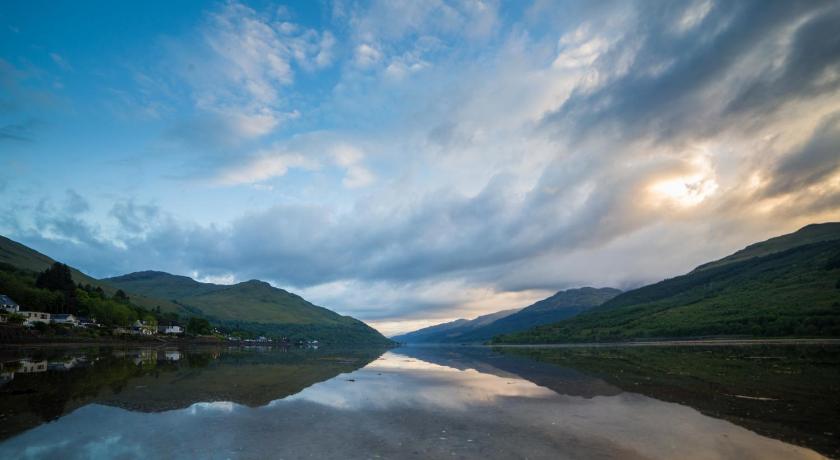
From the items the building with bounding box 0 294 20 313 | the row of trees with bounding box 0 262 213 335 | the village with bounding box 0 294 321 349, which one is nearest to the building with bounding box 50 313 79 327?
the village with bounding box 0 294 321 349

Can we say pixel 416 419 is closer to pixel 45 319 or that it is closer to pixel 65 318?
pixel 45 319

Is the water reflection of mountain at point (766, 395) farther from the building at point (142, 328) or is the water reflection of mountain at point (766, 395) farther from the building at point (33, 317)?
the building at point (142, 328)

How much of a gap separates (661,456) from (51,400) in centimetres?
3342

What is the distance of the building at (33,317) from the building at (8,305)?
2.74 metres

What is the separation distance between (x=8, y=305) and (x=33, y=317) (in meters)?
6.34

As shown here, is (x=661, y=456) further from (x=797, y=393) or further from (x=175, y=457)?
(x=797, y=393)

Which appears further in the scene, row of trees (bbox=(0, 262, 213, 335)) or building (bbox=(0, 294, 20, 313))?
row of trees (bbox=(0, 262, 213, 335))

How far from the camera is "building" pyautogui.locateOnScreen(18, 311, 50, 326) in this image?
102125 millimetres

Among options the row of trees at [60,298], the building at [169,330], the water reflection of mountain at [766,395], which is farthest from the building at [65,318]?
the water reflection of mountain at [766,395]

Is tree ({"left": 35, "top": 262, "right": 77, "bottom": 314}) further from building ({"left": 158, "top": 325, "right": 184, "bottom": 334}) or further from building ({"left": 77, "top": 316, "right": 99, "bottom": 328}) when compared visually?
building ({"left": 158, "top": 325, "right": 184, "bottom": 334})

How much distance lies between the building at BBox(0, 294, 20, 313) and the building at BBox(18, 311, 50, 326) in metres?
2.74

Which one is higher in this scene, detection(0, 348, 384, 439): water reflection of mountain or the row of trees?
Answer: the row of trees

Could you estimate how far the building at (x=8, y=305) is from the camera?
107 metres

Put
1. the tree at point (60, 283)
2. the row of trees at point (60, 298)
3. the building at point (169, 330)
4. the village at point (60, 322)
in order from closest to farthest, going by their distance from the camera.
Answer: the village at point (60, 322) → the row of trees at point (60, 298) → the tree at point (60, 283) → the building at point (169, 330)
